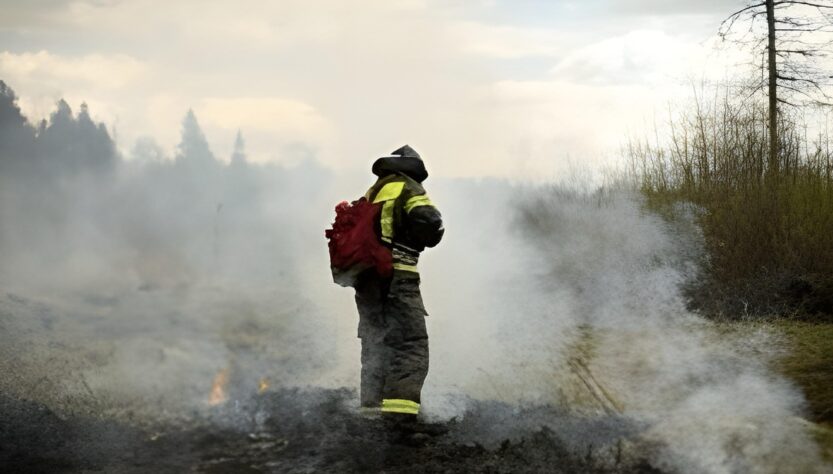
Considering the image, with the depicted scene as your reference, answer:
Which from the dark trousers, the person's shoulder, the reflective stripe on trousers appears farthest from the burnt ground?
the person's shoulder

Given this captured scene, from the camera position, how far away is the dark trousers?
21.4 ft

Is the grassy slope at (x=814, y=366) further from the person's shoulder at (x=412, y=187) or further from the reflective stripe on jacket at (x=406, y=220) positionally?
the person's shoulder at (x=412, y=187)

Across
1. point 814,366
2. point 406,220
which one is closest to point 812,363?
point 814,366

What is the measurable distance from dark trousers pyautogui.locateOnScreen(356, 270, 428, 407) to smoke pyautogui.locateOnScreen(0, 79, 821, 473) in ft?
2.63

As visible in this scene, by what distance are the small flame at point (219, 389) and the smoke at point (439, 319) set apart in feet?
0.12

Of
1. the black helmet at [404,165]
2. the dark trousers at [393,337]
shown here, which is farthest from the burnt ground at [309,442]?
the black helmet at [404,165]

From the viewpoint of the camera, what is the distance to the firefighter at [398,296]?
21.3 feet

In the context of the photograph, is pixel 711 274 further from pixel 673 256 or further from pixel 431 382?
pixel 431 382

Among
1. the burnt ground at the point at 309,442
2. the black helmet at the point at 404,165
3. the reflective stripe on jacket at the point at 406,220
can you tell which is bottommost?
the burnt ground at the point at 309,442

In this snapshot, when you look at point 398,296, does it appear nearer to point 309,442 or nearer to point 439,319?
point 309,442

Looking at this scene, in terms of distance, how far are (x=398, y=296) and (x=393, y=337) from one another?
1.09 feet

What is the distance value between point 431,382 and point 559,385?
1262 mm

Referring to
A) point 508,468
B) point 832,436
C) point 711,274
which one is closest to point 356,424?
point 508,468

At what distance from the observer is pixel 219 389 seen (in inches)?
309
